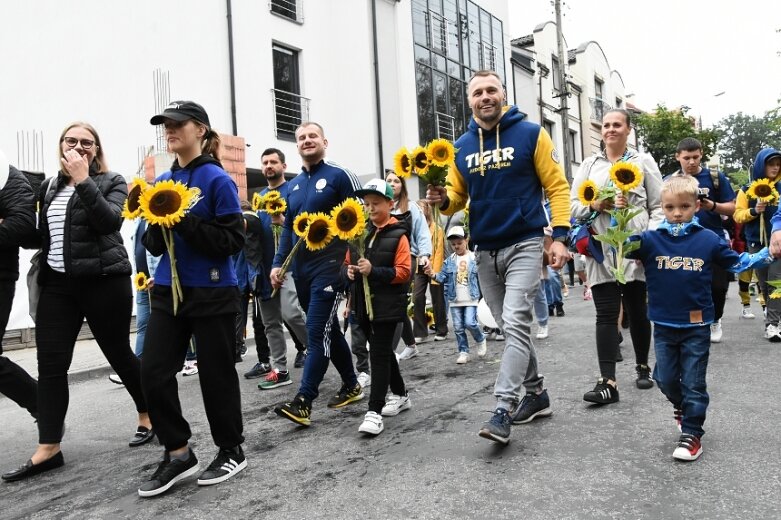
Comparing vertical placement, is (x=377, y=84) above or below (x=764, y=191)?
above

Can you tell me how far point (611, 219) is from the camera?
514cm

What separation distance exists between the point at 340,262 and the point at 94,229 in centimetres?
174

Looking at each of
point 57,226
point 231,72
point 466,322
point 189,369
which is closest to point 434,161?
point 57,226

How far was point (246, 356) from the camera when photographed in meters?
8.95

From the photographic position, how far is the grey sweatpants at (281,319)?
6.29 meters

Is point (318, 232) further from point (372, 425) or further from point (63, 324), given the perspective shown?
point (63, 324)

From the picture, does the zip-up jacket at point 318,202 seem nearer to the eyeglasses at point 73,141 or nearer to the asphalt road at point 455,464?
the asphalt road at point 455,464

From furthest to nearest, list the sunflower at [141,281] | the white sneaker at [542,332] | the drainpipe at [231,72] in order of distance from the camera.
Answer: the drainpipe at [231,72]
the white sneaker at [542,332]
the sunflower at [141,281]

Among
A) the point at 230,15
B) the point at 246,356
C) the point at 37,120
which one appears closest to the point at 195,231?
the point at 246,356

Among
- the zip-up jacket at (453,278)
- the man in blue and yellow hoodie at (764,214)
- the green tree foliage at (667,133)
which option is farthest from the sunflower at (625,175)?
the green tree foliage at (667,133)

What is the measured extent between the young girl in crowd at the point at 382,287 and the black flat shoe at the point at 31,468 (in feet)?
6.35

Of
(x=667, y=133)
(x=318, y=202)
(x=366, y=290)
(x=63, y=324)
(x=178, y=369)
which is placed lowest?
(x=178, y=369)

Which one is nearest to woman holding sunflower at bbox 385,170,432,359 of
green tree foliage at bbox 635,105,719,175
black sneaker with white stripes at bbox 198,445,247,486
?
black sneaker with white stripes at bbox 198,445,247,486

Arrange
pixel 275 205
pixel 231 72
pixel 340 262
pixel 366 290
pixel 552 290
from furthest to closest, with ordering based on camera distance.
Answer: pixel 231 72 < pixel 552 290 < pixel 275 205 < pixel 340 262 < pixel 366 290
